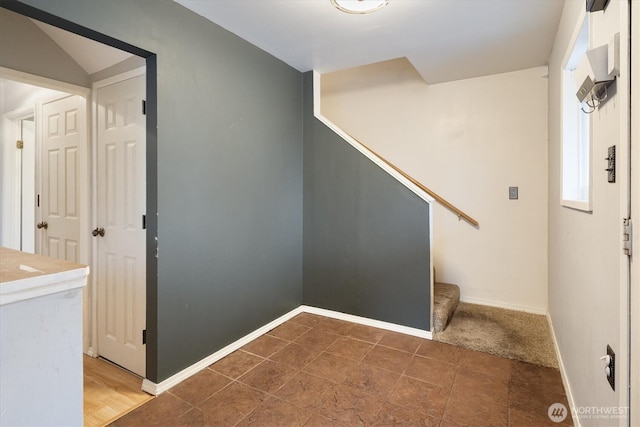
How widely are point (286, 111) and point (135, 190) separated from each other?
1526 mm

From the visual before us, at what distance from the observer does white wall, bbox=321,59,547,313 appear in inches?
122

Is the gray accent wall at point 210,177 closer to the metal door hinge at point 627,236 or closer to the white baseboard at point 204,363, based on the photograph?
the white baseboard at point 204,363

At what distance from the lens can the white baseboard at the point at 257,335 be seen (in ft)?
6.39

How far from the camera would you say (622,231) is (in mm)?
967

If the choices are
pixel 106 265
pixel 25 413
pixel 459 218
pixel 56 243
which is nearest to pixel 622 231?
pixel 25 413

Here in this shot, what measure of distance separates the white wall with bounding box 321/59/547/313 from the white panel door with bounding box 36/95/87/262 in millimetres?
2859

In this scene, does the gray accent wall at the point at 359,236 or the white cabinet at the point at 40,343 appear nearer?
the white cabinet at the point at 40,343

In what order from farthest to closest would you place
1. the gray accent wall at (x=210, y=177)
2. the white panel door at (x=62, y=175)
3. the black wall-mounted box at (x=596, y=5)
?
1. the white panel door at (x=62, y=175)
2. the gray accent wall at (x=210, y=177)
3. the black wall-mounted box at (x=596, y=5)

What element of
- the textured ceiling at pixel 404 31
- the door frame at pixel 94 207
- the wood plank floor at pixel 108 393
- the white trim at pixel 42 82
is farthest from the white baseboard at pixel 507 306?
the white trim at pixel 42 82

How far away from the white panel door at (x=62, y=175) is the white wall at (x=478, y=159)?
2.86 metres

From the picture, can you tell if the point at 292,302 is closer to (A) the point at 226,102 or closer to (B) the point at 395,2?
(A) the point at 226,102

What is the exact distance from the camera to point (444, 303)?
112 inches

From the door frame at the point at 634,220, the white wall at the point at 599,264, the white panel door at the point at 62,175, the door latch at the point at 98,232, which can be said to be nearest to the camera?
the door frame at the point at 634,220

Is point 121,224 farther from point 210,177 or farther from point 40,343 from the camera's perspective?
point 40,343
